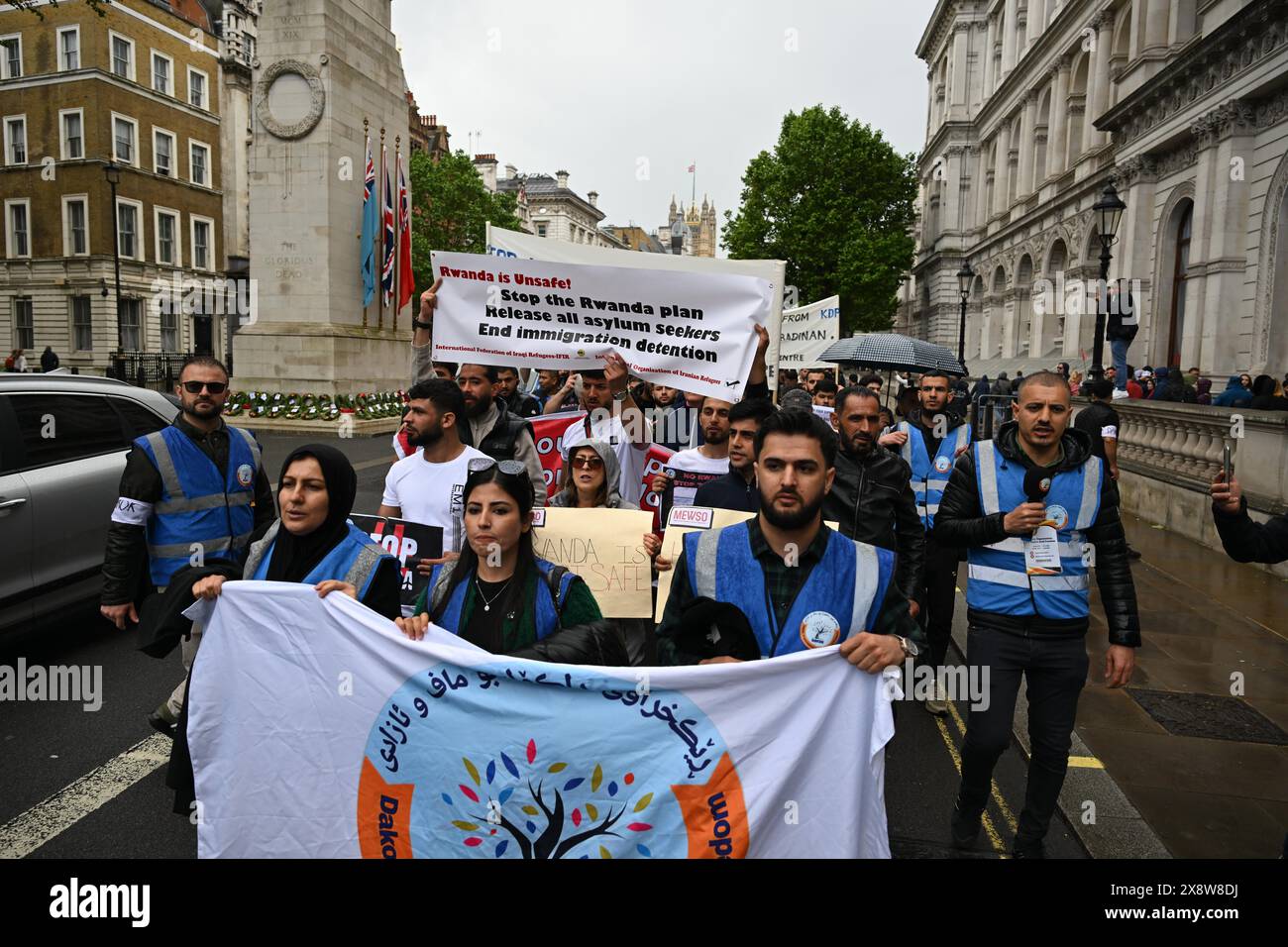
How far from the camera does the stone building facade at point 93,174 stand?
127 ft

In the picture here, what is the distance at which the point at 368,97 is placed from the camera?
2167cm

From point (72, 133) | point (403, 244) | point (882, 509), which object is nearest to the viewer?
point (882, 509)

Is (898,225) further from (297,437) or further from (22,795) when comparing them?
(22,795)

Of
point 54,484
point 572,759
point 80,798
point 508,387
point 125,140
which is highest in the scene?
point 125,140

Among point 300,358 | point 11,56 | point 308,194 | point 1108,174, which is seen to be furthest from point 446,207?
point 1108,174

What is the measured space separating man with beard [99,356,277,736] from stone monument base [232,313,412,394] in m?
17.3

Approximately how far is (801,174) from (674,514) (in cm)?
4899

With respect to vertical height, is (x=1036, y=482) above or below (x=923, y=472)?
above

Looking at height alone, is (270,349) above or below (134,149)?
below

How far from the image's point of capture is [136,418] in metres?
6.63

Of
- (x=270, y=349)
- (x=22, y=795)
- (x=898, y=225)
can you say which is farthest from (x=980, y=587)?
(x=898, y=225)

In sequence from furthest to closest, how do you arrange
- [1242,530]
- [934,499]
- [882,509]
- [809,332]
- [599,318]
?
[809,332] < [934,499] < [599,318] < [882,509] < [1242,530]

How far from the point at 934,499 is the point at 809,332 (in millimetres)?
7112

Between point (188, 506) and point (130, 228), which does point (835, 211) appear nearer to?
point (130, 228)
